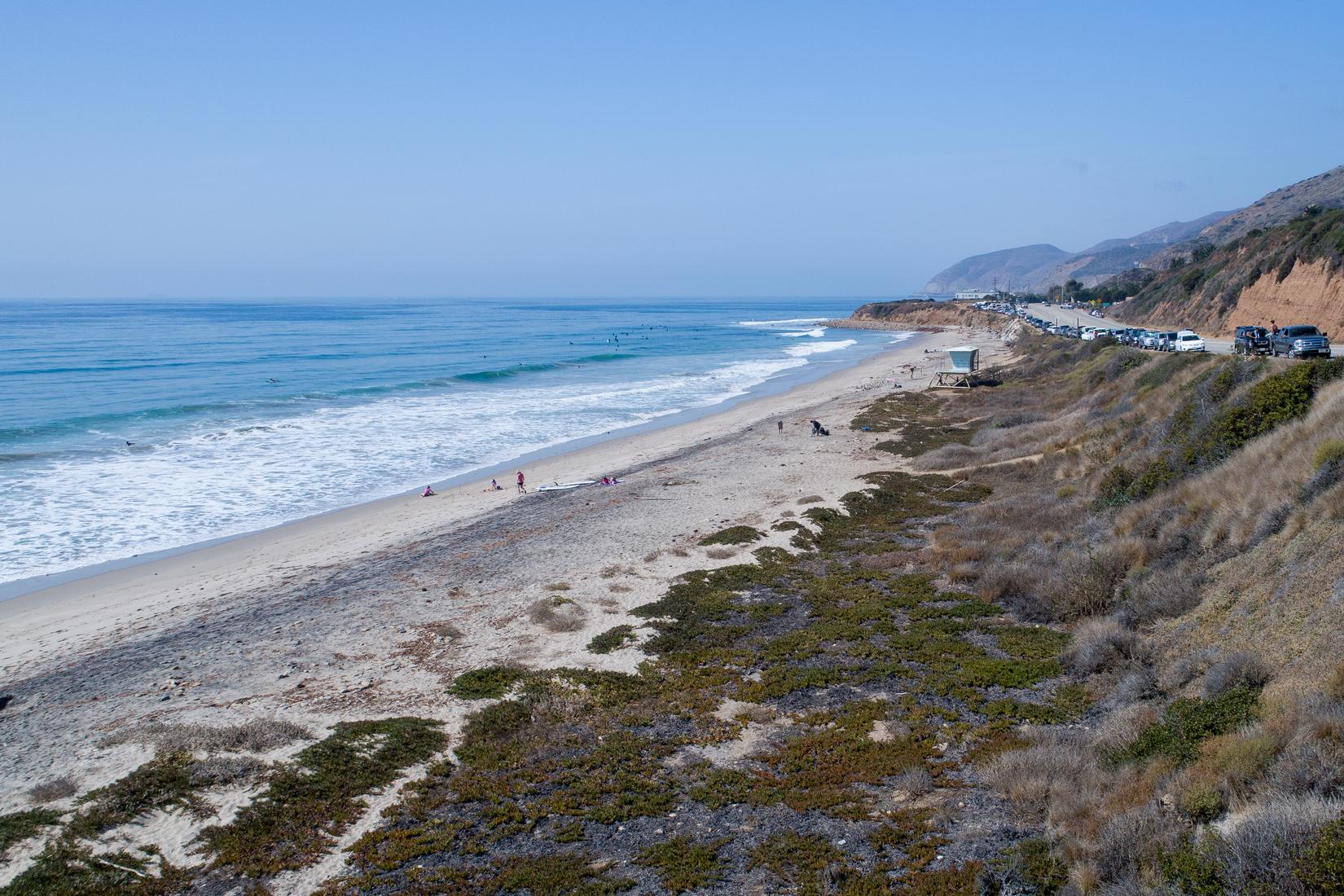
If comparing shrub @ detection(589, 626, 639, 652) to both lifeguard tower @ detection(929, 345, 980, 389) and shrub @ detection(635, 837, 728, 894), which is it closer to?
shrub @ detection(635, 837, 728, 894)

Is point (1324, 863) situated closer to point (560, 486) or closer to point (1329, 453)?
point (1329, 453)

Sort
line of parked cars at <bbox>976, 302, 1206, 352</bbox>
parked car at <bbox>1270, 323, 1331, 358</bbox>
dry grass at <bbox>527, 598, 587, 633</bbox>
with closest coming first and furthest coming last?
dry grass at <bbox>527, 598, 587, 633</bbox> → parked car at <bbox>1270, 323, 1331, 358</bbox> → line of parked cars at <bbox>976, 302, 1206, 352</bbox>

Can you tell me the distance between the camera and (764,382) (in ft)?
183

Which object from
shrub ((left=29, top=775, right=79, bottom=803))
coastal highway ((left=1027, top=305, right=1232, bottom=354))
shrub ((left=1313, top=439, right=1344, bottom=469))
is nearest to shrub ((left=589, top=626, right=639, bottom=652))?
shrub ((left=29, top=775, right=79, bottom=803))

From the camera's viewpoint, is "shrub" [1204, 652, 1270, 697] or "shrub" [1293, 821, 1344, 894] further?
"shrub" [1204, 652, 1270, 697]

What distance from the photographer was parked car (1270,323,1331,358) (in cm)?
2112

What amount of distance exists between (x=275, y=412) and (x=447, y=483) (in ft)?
62.1

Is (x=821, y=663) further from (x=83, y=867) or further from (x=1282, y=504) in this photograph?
(x=83, y=867)

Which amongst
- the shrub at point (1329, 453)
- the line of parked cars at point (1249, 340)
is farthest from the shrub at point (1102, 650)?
the line of parked cars at point (1249, 340)

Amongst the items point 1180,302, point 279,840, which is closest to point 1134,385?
point 279,840

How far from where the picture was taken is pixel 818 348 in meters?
87.9

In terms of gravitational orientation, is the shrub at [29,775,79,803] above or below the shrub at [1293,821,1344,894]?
below

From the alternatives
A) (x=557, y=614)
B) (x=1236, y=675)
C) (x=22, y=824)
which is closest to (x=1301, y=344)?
(x=1236, y=675)

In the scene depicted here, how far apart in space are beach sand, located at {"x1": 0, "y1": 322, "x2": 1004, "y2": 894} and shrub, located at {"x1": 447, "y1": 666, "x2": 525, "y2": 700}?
253 mm
